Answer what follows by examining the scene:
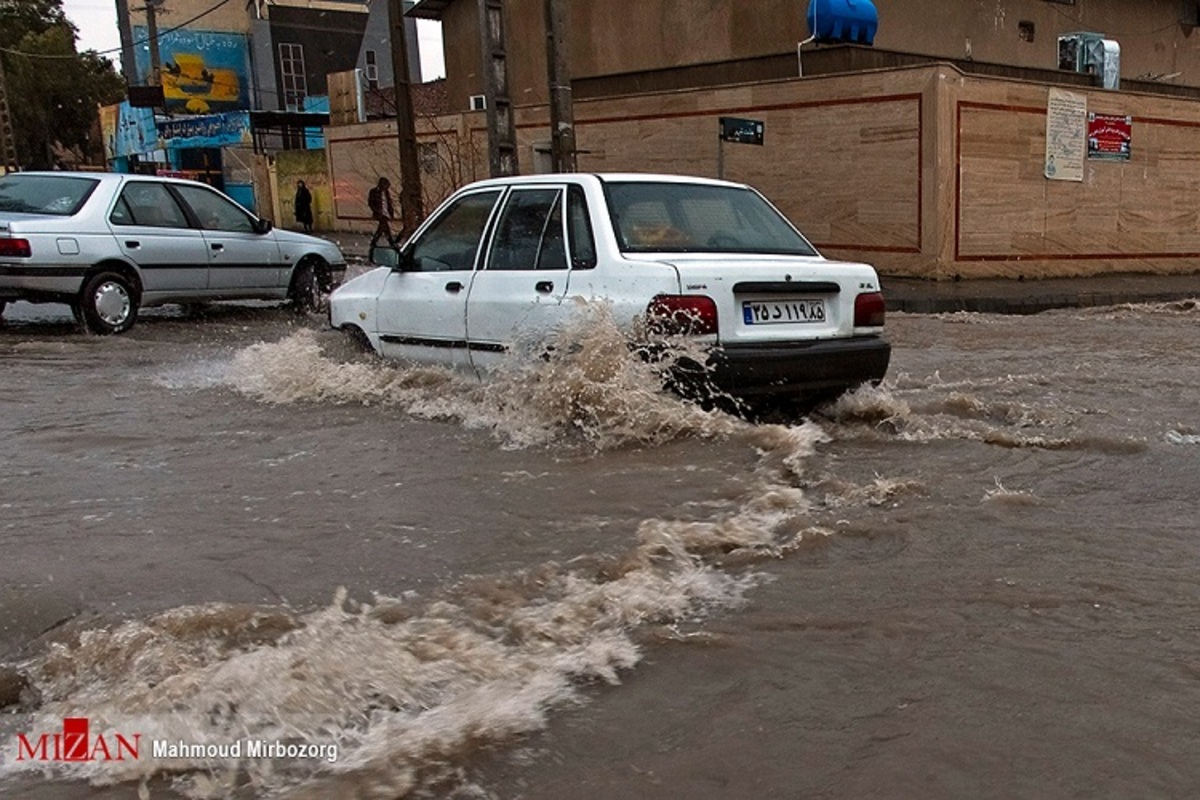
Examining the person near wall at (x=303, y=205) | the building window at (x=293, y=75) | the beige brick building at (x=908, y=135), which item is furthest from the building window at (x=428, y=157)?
the building window at (x=293, y=75)

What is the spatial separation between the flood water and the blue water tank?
37.2 feet

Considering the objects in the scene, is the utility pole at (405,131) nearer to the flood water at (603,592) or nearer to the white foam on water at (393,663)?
the flood water at (603,592)

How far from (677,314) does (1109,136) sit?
13885 mm

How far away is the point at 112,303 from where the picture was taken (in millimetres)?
10055

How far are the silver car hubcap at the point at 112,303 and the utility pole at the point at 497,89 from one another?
5.02 meters

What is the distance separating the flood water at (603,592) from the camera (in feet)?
8.35

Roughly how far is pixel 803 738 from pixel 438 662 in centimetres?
100

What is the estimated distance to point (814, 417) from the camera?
5887 mm

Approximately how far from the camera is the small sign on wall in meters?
16.2

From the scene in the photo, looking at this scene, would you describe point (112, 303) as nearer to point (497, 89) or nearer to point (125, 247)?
point (125, 247)

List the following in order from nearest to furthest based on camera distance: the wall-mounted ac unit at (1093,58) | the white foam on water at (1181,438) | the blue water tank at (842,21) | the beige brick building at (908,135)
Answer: the white foam on water at (1181,438) < the beige brick building at (908,135) < the blue water tank at (842,21) < the wall-mounted ac unit at (1093,58)

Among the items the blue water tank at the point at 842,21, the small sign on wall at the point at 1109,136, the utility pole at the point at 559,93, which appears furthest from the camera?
the blue water tank at the point at 842,21

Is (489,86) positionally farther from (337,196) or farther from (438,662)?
(337,196)

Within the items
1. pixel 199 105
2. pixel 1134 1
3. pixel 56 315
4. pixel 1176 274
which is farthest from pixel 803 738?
pixel 199 105
